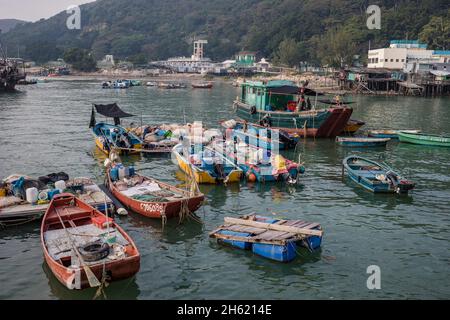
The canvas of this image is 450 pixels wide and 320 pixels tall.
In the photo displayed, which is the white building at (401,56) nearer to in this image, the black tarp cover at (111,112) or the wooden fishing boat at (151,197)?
the black tarp cover at (111,112)

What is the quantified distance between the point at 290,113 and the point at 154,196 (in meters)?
22.1

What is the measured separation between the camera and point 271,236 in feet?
52.1

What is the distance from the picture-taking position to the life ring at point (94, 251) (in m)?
13.5

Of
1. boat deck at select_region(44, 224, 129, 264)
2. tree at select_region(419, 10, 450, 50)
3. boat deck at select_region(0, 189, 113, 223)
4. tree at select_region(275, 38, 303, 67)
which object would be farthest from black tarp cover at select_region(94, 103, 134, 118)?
tree at select_region(275, 38, 303, 67)

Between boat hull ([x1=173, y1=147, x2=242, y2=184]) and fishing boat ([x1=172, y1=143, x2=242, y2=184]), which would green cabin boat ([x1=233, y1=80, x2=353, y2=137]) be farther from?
boat hull ([x1=173, y1=147, x2=242, y2=184])

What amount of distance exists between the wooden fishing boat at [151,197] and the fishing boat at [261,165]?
6.15 m

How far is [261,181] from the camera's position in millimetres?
25031

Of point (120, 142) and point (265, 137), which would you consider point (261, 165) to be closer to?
point (265, 137)

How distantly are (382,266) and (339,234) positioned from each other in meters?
2.86

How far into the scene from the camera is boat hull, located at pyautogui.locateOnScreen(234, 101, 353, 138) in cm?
3828

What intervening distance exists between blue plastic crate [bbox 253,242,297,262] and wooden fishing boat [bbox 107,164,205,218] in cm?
417

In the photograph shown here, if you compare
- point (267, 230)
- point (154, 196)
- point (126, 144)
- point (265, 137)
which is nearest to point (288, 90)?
point (265, 137)

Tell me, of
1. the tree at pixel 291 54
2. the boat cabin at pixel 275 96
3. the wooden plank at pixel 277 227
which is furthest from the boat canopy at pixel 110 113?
the tree at pixel 291 54
